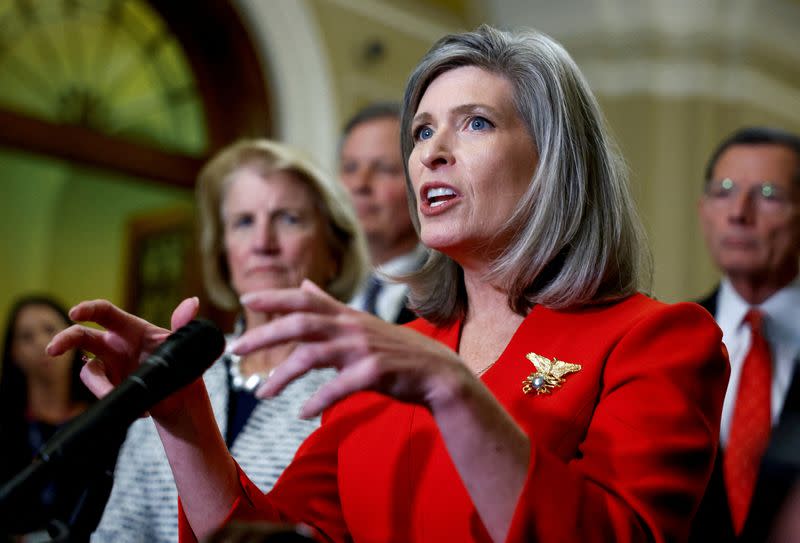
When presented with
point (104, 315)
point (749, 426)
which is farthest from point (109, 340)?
Result: point (749, 426)

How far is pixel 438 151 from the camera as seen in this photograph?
164 cm

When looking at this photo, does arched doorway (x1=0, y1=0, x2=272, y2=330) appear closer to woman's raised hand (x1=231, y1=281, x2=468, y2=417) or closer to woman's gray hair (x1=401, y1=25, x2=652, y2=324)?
woman's gray hair (x1=401, y1=25, x2=652, y2=324)

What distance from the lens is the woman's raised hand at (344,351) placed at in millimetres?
1119

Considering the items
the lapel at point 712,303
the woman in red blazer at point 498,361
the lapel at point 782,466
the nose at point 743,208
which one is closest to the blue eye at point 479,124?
the woman in red blazer at point 498,361

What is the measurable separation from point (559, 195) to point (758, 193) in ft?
5.61

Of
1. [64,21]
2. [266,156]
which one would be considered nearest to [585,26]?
[64,21]

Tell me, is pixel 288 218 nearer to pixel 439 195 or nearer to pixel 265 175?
pixel 265 175

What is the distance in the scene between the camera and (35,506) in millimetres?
1192

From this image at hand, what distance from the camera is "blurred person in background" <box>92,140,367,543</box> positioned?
2.47m

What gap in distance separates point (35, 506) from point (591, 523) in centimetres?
69

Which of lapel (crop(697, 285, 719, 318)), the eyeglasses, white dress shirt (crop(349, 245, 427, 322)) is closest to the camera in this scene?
lapel (crop(697, 285, 719, 318))

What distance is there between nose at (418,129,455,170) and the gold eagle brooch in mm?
371

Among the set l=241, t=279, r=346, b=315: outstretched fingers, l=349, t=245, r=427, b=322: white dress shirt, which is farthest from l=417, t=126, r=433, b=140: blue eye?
l=349, t=245, r=427, b=322: white dress shirt

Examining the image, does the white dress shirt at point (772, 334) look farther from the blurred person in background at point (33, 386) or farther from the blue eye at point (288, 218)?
the blurred person in background at point (33, 386)
